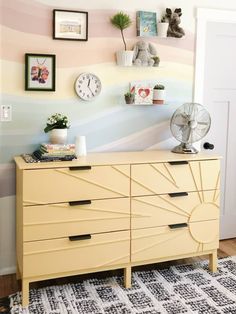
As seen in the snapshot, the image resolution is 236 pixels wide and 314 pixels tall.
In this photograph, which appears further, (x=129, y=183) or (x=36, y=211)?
(x=129, y=183)

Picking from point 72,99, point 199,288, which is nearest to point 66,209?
point 72,99

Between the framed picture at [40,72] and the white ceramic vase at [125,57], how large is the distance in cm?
48

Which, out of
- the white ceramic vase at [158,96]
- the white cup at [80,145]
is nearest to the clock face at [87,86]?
the white cup at [80,145]

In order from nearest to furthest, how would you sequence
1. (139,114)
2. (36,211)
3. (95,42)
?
1. (36,211)
2. (95,42)
3. (139,114)

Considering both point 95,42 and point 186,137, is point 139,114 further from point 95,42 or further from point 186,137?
point 95,42

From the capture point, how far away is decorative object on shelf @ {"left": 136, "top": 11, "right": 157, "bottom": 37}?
3.05 metres

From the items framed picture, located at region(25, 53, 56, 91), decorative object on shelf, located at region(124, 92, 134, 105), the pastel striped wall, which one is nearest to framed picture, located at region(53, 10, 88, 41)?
the pastel striped wall

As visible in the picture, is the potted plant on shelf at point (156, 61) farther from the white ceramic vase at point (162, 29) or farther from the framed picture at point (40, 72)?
the framed picture at point (40, 72)

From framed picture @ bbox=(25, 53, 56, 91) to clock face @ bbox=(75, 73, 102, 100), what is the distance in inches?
7.5

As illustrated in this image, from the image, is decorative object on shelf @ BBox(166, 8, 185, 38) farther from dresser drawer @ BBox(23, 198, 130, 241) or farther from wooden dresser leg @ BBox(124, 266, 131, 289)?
wooden dresser leg @ BBox(124, 266, 131, 289)

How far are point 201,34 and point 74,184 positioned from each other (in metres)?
1.66

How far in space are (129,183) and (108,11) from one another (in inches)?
50.4

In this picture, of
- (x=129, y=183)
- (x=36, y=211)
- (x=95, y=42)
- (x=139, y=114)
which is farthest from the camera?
(x=139, y=114)

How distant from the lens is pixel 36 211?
8.25 ft
